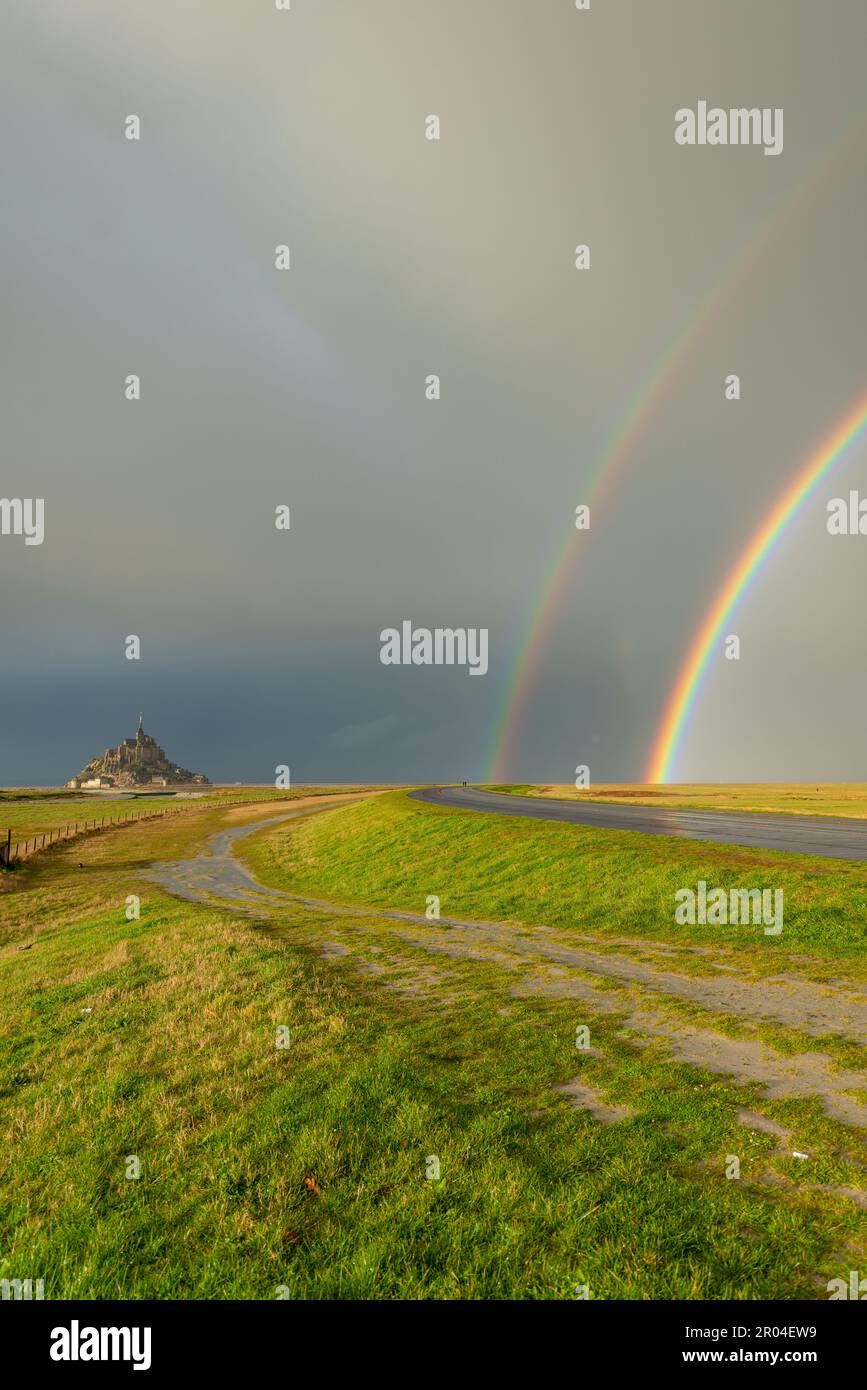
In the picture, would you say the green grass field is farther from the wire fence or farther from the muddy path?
the wire fence

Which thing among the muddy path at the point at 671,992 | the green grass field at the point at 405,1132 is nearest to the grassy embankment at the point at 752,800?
the muddy path at the point at 671,992

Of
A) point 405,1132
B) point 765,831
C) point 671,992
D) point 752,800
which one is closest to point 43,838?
point 765,831

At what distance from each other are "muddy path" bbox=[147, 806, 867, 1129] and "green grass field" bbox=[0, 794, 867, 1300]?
0.60 feet

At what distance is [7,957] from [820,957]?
2785 cm

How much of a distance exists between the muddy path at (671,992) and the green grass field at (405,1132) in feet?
0.60

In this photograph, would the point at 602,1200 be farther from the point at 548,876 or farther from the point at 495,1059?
the point at 548,876

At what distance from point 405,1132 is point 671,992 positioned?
8.58 metres

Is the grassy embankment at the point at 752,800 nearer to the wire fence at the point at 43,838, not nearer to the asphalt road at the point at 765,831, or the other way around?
the asphalt road at the point at 765,831

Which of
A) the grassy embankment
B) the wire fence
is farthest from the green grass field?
the grassy embankment

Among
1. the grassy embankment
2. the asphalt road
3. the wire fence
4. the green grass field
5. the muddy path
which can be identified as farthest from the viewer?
the grassy embankment

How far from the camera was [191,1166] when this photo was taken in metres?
7.86

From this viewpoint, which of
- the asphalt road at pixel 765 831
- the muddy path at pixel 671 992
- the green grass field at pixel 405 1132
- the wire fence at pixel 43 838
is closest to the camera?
the green grass field at pixel 405 1132

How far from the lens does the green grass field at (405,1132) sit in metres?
6.02

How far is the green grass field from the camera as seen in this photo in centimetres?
602
